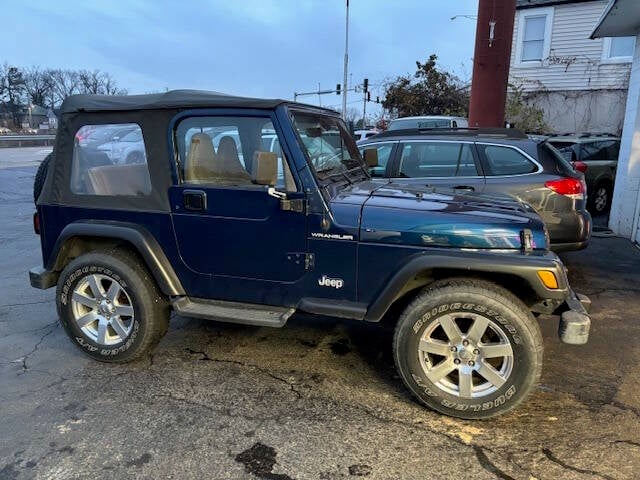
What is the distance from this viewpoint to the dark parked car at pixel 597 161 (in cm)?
1045

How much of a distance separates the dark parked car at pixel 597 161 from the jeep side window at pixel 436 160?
5.37 meters

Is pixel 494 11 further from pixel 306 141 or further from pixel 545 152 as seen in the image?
pixel 306 141

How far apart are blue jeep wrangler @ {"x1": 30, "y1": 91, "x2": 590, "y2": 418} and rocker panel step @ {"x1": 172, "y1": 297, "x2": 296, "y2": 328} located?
0.05 ft

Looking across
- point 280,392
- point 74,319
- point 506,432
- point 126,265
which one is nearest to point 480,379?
point 506,432

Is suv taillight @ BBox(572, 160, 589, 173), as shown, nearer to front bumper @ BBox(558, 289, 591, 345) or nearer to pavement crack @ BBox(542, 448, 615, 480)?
front bumper @ BBox(558, 289, 591, 345)

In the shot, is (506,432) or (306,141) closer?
(506,432)

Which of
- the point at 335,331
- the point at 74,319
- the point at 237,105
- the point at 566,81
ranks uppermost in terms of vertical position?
the point at 566,81

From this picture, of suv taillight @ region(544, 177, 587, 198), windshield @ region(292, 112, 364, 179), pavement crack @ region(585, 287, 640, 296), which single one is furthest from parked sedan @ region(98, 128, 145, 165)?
pavement crack @ region(585, 287, 640, 296)

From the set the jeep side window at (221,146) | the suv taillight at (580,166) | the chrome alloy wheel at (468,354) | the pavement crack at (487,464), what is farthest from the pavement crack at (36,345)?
the suv taillight at (580,166)

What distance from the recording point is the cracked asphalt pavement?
2.70 meters

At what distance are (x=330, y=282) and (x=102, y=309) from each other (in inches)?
71.5

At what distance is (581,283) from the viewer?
5949 mm

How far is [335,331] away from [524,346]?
6.26ft

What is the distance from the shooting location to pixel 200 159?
3604 mm
